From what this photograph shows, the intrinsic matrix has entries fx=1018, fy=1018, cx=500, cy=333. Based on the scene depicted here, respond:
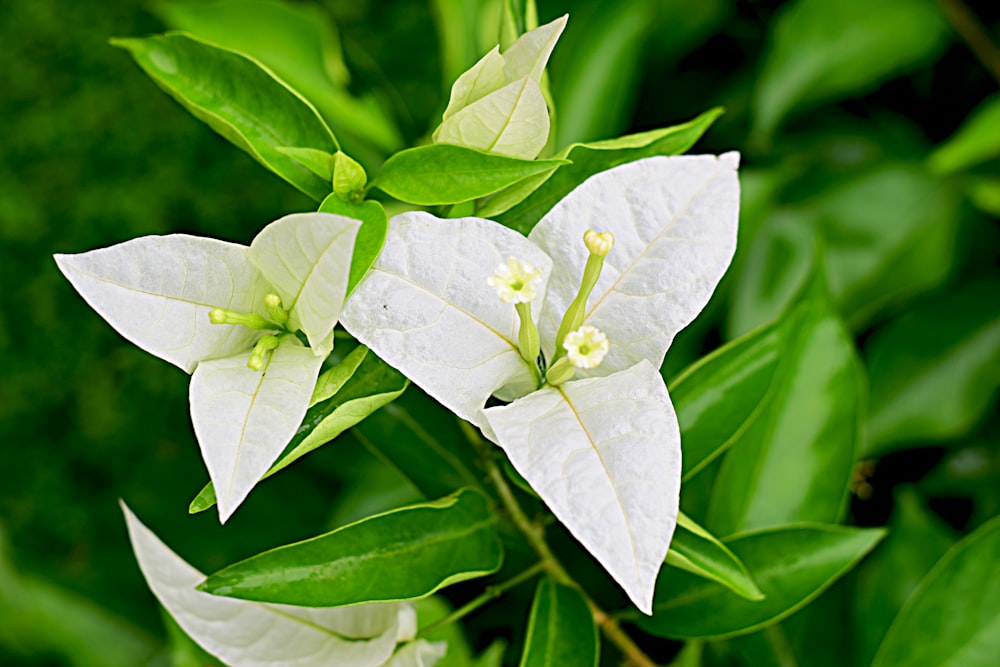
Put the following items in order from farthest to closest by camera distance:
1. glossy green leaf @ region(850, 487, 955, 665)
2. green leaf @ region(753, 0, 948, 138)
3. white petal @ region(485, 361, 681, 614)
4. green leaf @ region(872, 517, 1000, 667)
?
1. green leaf @ region(753, 0, 948, 138)
2. glossy green leaf @ region(850, 487, 955, 665)
3. green leaf @ region(872, 517, 1000, 667)
4. white petal @ region(485, 361, 681, 614)

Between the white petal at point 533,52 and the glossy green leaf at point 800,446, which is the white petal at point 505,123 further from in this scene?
the glossy green leaf at point 800,446

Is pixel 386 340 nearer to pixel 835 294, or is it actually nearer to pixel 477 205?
→ pixel 477 205

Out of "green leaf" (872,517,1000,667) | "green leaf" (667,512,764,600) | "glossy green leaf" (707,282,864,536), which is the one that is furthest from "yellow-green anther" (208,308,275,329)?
"green leaf" (872,517,1000,667)

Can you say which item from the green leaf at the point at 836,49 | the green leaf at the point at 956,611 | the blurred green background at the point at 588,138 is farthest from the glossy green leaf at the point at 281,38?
the green leaf at the point at 956,611

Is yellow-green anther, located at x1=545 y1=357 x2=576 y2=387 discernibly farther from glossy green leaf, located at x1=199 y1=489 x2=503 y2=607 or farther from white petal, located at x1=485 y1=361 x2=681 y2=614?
glossy green leaf, located at x1=199 y1=489 x2=503 y2=607

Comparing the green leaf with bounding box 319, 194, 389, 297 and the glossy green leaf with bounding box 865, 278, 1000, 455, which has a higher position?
the green leaf with bounding box 319, 194, 389, 297

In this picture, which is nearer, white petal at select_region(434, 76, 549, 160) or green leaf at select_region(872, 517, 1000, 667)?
white petal at select_region(434, 76, 549, 160)

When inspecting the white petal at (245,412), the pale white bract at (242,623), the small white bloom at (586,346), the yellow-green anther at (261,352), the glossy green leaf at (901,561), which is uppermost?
the yellow-green anther at (261,352)
